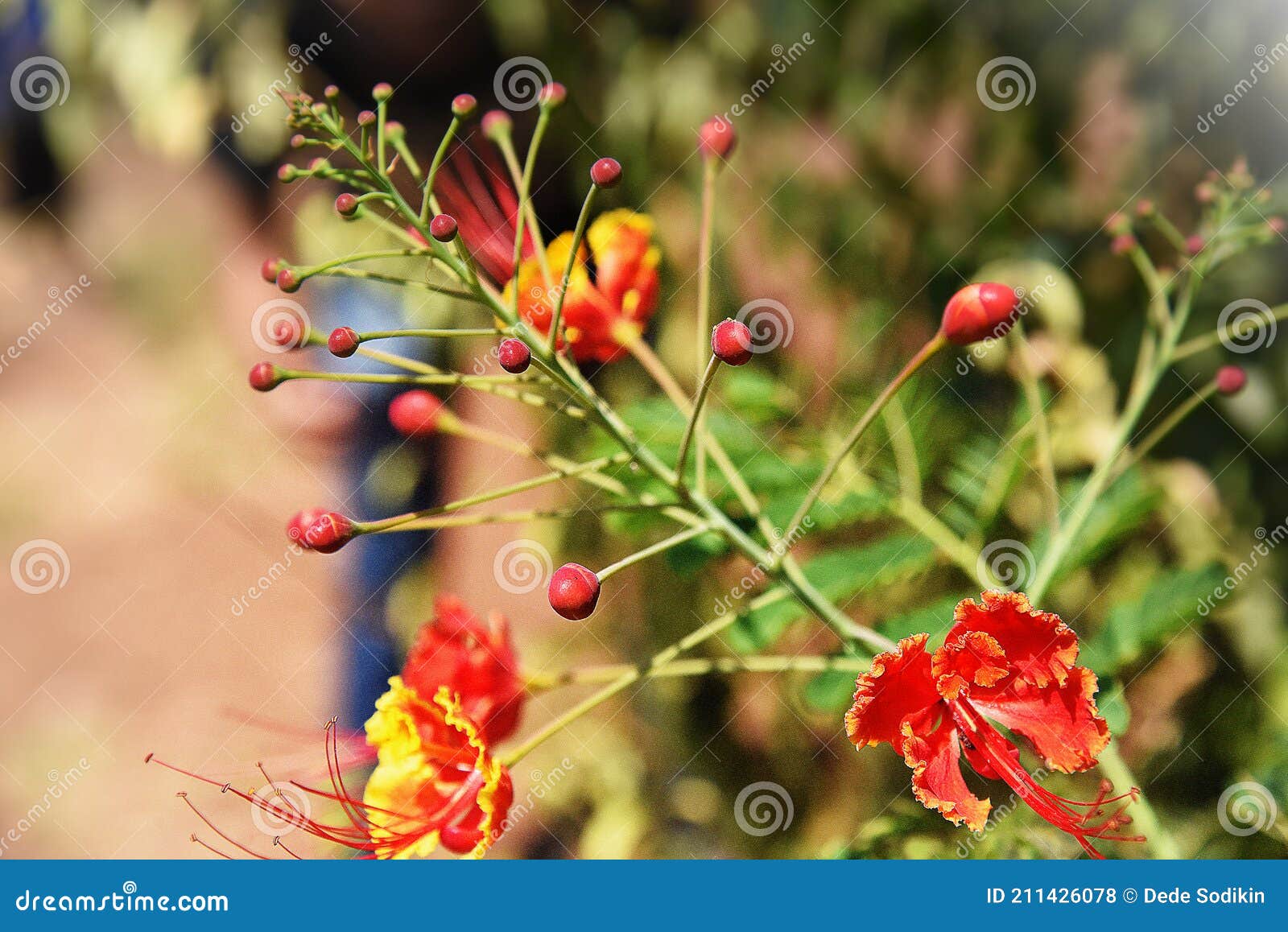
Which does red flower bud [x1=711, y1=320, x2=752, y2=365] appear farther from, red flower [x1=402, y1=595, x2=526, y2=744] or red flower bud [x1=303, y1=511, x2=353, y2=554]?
red flower [x1=402, y1=595, x2=526, y2=744]

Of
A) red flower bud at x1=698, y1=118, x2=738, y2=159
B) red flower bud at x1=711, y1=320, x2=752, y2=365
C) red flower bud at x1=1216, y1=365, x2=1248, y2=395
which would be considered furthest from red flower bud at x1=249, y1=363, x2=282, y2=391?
red flower bud at x1=1216, y1=365, x2=1248, y2=395

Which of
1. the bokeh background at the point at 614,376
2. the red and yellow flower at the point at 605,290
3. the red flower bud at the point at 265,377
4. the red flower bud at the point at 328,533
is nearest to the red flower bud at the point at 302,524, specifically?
the red flower bud at the point at 328,533

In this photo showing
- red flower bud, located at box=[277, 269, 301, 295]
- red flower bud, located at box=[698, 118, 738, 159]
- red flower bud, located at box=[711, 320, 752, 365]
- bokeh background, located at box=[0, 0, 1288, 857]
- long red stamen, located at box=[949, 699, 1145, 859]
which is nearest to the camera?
red flower bud, located at box=[711, 320, 752, 365]

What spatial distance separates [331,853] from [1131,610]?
132cm

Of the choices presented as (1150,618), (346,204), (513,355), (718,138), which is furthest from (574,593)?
(1150,618)

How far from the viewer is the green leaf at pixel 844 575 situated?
132 centimetres

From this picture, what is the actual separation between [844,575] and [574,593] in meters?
0.56

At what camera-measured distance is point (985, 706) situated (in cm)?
108

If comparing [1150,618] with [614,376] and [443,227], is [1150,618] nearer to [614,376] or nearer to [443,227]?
[614,376]

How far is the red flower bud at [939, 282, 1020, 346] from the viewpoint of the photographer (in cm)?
89

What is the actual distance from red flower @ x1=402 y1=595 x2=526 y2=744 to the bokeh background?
1.76ft

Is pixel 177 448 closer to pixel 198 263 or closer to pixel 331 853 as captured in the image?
pixel 198 263
